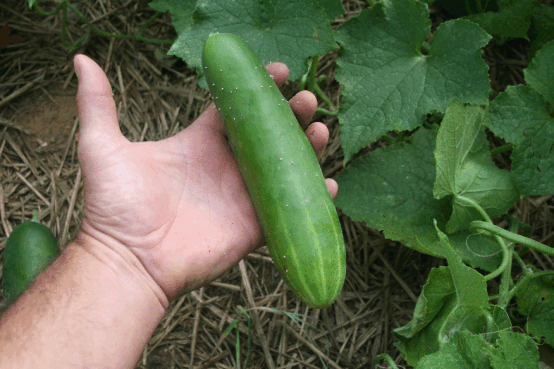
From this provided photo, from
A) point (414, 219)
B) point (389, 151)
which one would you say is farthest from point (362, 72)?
point (414, 219)

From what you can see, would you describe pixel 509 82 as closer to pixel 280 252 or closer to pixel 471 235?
pixel 471 235

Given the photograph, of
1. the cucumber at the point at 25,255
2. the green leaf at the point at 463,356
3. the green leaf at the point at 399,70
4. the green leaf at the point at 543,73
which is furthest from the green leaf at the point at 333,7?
the cucumber at the point at 25,255

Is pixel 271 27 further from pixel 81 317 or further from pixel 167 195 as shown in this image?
pixel 81 317

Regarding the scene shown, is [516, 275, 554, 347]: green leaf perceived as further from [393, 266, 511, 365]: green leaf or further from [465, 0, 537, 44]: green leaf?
[465, 0, 537, 44]: green leaf

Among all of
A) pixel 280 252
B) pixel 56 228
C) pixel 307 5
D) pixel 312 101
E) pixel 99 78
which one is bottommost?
pixel 56 228

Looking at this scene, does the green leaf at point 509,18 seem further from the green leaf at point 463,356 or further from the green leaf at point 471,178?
the green leaf at point 463,356

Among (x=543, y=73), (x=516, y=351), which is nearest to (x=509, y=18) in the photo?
(x=543, y=73)

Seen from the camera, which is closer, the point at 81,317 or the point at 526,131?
the point at 81,317
